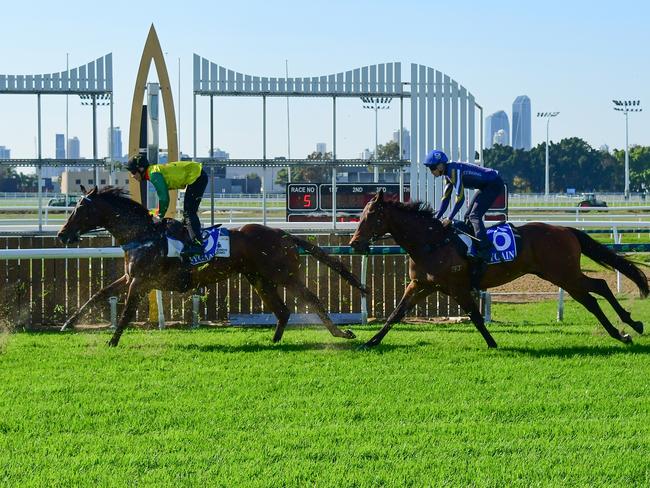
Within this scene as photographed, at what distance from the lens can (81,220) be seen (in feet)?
30.6

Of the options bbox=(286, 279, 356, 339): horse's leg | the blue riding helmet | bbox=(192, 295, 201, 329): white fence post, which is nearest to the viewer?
the blue riding helmet

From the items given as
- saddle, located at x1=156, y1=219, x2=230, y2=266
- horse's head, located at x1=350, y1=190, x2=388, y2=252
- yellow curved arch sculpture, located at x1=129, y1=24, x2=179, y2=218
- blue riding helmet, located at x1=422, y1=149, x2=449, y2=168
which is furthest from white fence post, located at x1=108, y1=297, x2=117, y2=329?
blue riding helmet, located at x1=422, y1=149, x2=449, y2=168

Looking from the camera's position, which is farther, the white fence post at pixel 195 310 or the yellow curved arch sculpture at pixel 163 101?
the yellow curved arch sculpture at pixel 163 101

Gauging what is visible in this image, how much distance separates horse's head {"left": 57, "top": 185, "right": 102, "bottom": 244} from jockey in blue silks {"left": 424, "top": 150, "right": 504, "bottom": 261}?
3.02m

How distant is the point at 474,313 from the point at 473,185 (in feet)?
A: 3.80

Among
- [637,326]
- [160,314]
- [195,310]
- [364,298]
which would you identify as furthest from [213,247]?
[637,326]

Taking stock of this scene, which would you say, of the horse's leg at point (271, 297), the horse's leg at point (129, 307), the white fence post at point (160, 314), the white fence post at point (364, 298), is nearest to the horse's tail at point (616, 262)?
the white fence post at point (364, 298)

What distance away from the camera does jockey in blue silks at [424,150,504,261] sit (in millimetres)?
9023

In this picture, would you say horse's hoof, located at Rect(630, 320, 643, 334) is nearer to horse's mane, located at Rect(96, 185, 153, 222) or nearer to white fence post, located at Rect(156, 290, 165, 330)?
horse's mane, located at Rect(96, 185, 153, 222)

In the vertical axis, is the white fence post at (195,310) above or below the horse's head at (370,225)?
below

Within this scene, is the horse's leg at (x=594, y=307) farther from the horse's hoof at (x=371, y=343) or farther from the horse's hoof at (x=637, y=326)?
the horse's hoof at (x=371, y=343)

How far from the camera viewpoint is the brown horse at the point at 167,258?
928cm

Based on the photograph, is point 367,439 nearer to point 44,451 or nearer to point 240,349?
point 44,451

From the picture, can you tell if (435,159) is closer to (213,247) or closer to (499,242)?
(499,242)
